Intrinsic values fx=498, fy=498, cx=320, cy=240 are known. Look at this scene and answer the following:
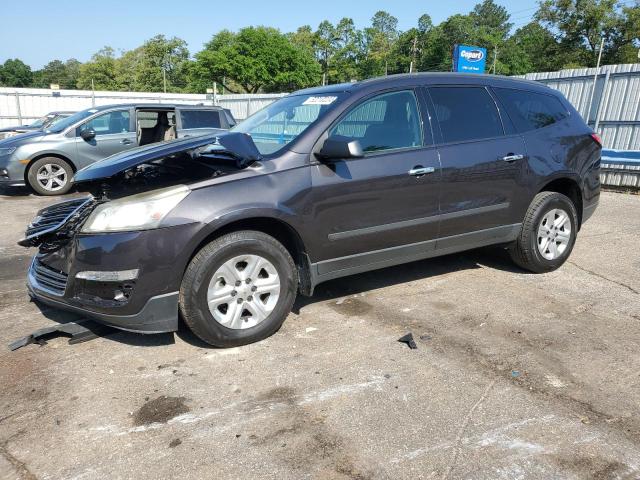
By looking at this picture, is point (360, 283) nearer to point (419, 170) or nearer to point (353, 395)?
point (419, 170)

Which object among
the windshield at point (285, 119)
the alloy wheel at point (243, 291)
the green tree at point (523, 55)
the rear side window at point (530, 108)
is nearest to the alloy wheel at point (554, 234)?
the rear side window at point (530, 108)

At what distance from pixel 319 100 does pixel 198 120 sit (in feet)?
21.4

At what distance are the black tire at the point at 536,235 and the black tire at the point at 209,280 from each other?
2.40 metres

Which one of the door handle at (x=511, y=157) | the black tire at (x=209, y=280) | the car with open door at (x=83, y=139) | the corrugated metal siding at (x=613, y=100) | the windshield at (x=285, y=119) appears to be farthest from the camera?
the corrugated metal siding at (x=613, y=100)

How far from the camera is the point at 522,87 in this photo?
15.8ft

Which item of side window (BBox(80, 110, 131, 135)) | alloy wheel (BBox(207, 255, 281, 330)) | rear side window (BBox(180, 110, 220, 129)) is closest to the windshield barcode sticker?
alloy wheel (BBox(207, 255, 281, 330))

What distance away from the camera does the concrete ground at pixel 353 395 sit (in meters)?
2.34

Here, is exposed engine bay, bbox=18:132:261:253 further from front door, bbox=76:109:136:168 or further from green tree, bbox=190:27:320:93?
green tree, bbox=190:27:320:93

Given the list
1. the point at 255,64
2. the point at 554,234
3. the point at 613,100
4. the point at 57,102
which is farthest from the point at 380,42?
the point at 554,234

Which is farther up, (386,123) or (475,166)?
(386,123)

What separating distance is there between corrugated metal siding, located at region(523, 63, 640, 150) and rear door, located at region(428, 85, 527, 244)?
780 cm

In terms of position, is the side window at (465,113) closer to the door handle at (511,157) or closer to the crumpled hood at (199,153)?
the door handle at (511,157)

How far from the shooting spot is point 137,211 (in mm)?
3086

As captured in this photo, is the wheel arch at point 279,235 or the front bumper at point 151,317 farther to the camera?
the wheel arch at point 279,235
